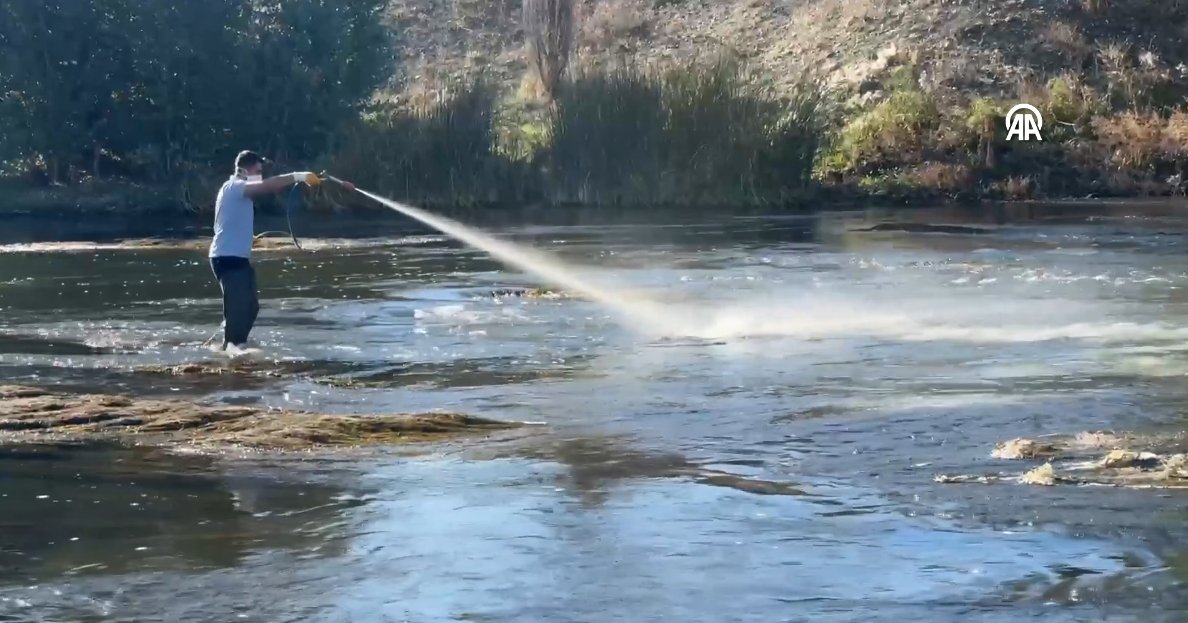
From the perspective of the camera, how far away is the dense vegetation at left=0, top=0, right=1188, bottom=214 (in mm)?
39781

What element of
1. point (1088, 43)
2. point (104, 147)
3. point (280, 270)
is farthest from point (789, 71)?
point (280, 270)

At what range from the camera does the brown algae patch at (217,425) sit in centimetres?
1163

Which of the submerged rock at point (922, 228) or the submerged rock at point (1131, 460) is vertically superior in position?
the submerged rock at point (922, 228)

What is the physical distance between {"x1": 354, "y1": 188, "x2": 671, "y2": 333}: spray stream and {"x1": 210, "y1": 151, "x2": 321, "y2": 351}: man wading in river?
106cm

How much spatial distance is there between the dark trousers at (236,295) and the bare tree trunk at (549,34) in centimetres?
3215

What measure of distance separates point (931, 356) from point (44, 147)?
32452 millimetres

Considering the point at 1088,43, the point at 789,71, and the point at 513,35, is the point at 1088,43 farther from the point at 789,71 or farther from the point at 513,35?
the point at 513,35

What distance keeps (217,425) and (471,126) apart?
29.2 m

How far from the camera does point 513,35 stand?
62031 millimetres

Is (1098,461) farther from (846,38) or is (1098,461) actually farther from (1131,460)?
(846,38)

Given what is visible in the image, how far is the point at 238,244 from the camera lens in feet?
53.2

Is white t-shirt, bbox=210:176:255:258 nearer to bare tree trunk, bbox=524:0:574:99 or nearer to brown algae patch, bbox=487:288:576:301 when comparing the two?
brown algae patch, bbox=487:288:576:301

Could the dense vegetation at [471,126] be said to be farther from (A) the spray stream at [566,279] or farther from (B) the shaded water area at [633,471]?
(B) the shaded water area at [633,471]

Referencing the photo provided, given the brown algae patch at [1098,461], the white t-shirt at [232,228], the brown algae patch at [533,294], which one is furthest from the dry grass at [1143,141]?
the brown algae patch at [1098,461]
